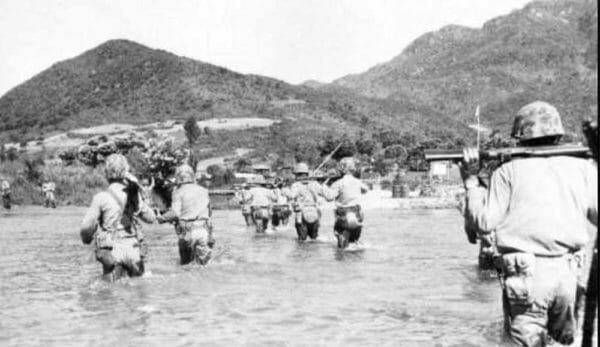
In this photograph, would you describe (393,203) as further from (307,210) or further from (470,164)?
(470,164)

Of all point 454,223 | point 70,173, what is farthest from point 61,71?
point 454,223

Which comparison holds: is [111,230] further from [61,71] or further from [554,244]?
[61,71]

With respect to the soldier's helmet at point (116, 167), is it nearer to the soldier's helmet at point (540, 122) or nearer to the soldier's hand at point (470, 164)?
the soldier's hand at point (470, 164)

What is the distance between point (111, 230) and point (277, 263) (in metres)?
5.57

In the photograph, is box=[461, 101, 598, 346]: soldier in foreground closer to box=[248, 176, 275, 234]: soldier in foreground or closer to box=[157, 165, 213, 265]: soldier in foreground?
box=[157, 165, 213, 265]: soldier in foreground

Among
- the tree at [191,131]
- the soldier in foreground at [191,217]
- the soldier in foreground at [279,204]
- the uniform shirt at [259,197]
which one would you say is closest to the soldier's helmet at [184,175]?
the soldier in foreground at [191,217]

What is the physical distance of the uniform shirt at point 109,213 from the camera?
8.88m

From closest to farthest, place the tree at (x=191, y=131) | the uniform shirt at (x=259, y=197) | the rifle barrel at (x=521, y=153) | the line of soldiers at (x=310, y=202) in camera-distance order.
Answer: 1. the rifle barrel at (x=521, y=153)
2. the line of soldiers at (x=310, y=202)
3. the uniform shirt at (x=259, y=197)
4. the tree at (x=191, y=131)

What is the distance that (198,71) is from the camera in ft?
461

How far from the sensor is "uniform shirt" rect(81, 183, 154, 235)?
8875 mm

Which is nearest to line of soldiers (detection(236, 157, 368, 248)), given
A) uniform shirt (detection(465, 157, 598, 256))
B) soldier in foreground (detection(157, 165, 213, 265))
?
soldier in foreground (detection(157, 165, 213, 265))

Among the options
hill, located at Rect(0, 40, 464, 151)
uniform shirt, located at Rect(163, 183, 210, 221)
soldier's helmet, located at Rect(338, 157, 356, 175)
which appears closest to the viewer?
uniform shirt, located at Rect(163, 183, 210, 221)

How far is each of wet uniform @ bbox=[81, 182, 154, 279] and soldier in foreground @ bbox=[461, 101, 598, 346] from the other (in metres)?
4.97

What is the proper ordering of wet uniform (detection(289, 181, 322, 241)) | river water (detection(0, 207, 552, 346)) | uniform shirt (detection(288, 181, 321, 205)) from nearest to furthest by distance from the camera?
river water (detection(0, 207, 552, 346)) < uniform shirt (detection(288, 181, 321, 205)) < wet uniform (detection(289, 181, 322, 241))
